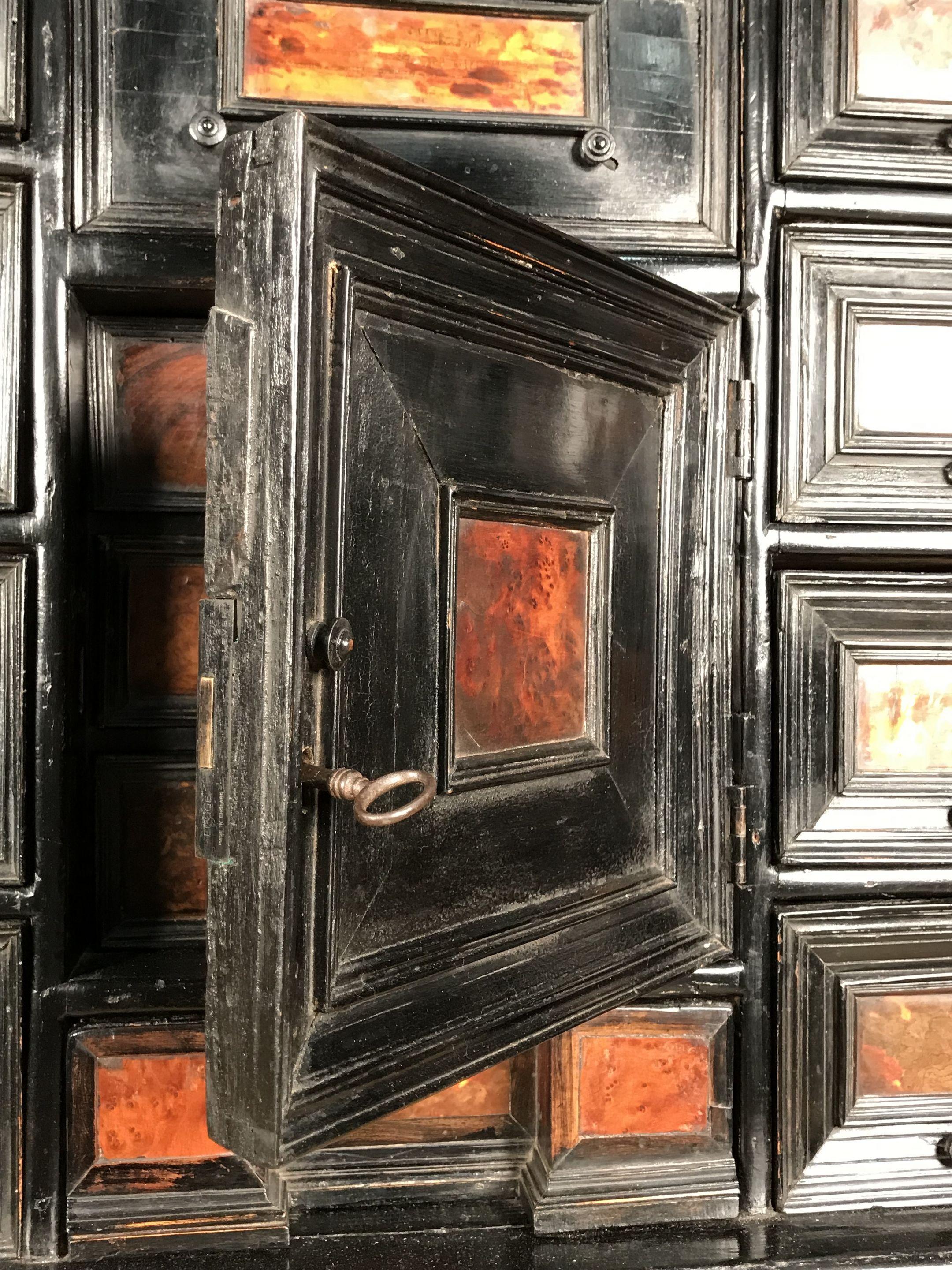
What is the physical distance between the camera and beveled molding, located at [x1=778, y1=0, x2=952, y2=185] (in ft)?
3.65

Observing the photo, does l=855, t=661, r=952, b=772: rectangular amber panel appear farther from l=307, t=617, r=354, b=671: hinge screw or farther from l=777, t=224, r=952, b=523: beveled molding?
l=307, t=617, r=354, b=671: hinge screw

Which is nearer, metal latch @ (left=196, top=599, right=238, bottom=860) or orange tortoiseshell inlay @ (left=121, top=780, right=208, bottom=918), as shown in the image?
metal latch @ (left=196, top=599, right=238, bottom=860)

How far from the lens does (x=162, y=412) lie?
1.21 meters

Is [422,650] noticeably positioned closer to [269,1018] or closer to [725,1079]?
[269,1018]

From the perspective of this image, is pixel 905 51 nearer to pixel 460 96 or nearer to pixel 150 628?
pixel 460 96

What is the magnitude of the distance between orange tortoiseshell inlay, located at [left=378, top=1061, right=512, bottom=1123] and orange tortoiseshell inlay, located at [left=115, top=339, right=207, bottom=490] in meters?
0.85

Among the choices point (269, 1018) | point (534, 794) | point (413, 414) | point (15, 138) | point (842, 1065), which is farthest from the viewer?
point (842, 1065)

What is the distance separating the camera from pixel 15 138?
1.04 metres

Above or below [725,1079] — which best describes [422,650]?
above

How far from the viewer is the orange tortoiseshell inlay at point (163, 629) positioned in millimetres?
1196

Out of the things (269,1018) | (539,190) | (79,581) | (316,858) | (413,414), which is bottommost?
(269,1018)

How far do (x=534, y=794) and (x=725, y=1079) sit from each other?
54 centimetres

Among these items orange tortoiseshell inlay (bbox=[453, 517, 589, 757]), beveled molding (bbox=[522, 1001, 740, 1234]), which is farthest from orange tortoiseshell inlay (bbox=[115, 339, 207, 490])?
beveled molding (bbox=[522, 1001, 740, 1234])

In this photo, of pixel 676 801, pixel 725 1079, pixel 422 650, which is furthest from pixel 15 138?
pixel 725 1079
